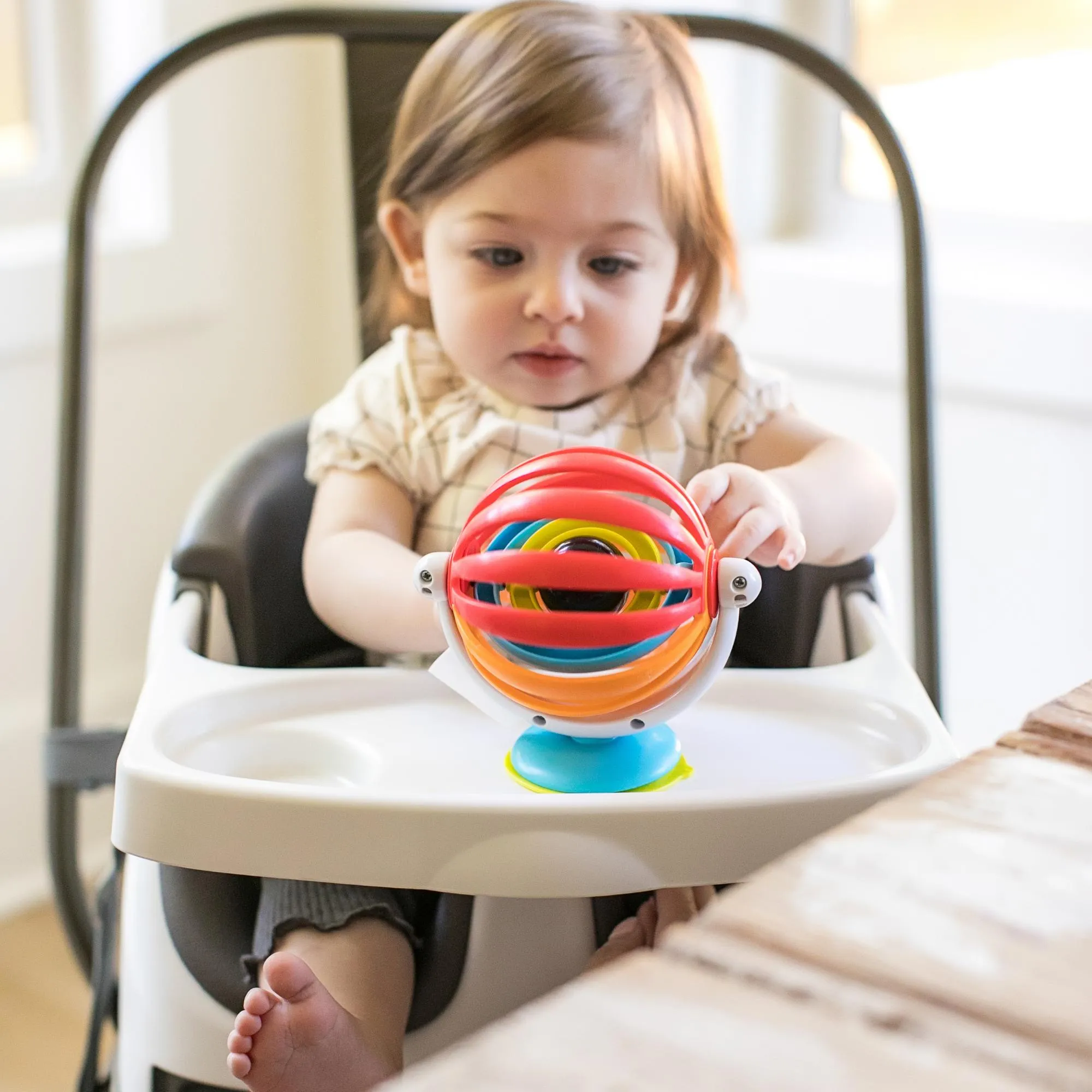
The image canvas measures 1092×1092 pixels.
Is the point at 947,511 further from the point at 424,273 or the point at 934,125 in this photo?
the point at 424,273

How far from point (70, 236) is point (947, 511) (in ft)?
2.84

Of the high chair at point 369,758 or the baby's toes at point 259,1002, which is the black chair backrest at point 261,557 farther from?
the baby's toes at point 259,1002

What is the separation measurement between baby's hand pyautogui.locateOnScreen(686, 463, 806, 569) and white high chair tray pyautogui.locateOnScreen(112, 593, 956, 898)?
0.09 metres

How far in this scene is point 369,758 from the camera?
75 cm

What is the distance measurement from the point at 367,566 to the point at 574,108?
0.90 feet

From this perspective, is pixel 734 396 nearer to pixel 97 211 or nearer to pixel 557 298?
pixel 557 298

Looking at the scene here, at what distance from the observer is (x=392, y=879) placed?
2.13ft

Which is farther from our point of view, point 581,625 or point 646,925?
point 646,925

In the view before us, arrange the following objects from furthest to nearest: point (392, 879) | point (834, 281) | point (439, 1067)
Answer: point (834, 281)
point (392, 879)
point (439, 1067)

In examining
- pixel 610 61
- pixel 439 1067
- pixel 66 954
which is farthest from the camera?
pixel 66 954

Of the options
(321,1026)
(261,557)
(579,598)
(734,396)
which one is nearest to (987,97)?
(734,396)

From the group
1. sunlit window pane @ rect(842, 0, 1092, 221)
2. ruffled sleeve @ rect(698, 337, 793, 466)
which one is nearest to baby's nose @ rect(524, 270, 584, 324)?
ruffled sleeve @ rect(698, 337, 793, 466)

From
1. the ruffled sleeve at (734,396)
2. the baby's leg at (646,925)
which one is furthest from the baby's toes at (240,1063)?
the ruffled sleeve at (734,396)

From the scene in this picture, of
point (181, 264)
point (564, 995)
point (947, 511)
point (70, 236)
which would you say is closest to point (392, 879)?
point (564, 995)
